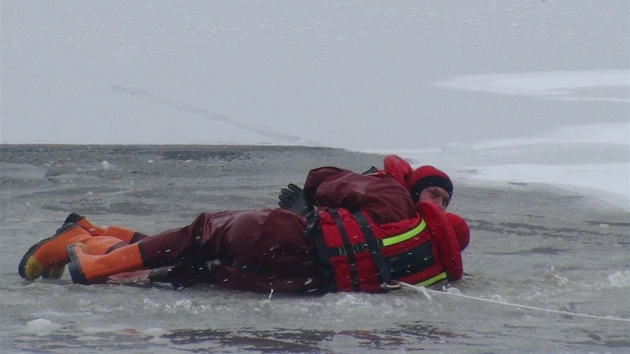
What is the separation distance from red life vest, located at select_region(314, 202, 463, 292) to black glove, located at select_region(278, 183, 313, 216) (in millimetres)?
338

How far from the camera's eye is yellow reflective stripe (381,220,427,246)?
4281 millimetres

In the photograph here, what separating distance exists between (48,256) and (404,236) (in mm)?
1570

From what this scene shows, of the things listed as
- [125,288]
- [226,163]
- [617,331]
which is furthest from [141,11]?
[617,331]

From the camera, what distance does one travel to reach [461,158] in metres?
8.43

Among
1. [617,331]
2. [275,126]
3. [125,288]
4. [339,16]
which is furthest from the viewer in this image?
[339,16]

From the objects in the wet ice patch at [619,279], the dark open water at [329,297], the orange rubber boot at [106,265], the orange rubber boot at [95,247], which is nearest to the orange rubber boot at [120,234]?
the orange rubber boot at [95,247]

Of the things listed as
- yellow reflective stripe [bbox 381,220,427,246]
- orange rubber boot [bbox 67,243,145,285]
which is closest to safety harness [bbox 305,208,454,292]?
yellow reflective stripe [bbox 381,220,427,246]

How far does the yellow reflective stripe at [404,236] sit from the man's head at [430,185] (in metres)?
0.33

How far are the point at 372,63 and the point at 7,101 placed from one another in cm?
387

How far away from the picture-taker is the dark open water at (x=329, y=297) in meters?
3.68

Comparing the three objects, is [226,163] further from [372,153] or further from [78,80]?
[78,80]

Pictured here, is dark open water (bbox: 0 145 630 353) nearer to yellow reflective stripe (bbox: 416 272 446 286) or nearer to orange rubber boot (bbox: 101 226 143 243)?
yellow reflective stripe (bbox: 416 272 446 286)

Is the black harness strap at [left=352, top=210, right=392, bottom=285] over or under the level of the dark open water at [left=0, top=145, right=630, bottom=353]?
over

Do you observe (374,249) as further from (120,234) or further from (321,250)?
(120,234)
